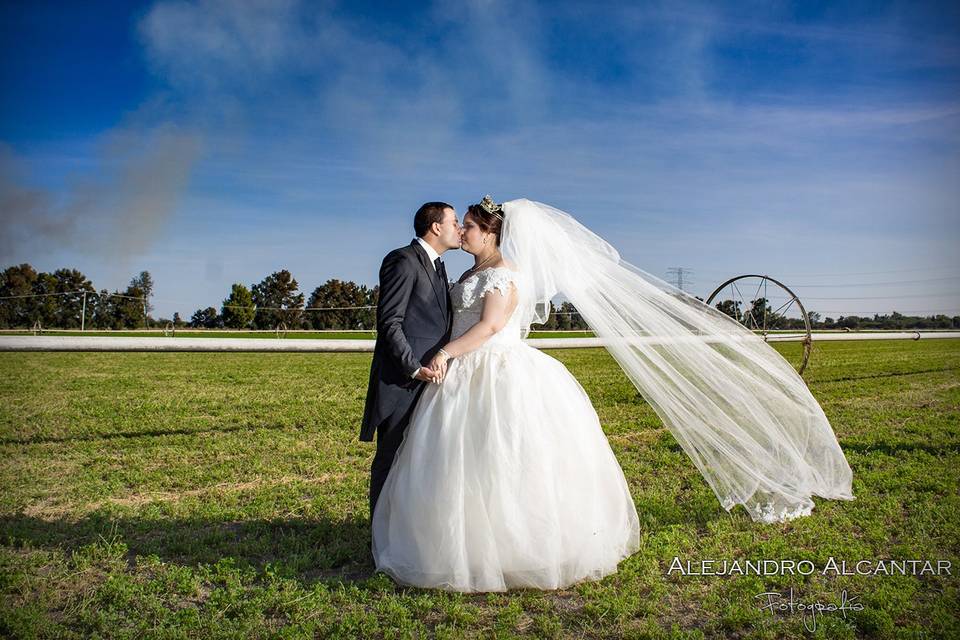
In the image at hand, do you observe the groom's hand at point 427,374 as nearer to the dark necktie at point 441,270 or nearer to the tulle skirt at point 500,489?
the tulle skirt at point 500,489

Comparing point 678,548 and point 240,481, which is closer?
point 678,548

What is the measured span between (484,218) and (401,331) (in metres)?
1.11

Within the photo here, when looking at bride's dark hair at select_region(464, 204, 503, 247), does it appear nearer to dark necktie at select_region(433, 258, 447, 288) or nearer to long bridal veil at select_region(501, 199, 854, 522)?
long bridal veil at select_region(501, 199, 854, 522)

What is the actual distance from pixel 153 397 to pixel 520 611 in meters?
12.1

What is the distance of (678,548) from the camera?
490 centimetres

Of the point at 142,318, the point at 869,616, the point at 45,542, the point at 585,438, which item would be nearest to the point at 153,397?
the point at 45,542

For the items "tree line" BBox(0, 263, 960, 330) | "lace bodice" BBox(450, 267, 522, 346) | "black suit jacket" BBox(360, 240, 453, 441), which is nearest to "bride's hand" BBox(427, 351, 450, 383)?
"black suit jacket" BBox(360, 240, 453, 441)

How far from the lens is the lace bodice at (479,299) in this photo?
15.1 feet

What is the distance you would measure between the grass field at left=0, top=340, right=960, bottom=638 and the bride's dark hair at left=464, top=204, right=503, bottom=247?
2645 mm

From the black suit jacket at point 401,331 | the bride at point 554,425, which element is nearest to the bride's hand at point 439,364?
the bride at point 554,425

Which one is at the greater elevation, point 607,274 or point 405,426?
point 607,274

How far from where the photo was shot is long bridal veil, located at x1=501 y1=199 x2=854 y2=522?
5074 millimetres

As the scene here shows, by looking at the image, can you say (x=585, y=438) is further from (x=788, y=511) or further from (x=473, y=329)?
(x=788, y=511)

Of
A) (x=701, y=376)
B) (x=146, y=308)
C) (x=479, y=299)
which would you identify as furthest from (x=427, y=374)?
(x=146, y=308)
